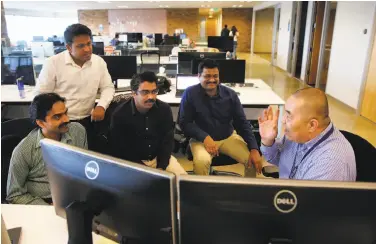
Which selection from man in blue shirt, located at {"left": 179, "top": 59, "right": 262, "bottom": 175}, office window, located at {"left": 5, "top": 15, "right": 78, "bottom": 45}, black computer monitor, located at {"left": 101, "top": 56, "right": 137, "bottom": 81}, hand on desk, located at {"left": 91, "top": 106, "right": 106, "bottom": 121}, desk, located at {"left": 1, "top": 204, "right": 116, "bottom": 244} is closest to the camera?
desk, located at {"left": 1, "top": 204, "right": 116, "bottom": 244}

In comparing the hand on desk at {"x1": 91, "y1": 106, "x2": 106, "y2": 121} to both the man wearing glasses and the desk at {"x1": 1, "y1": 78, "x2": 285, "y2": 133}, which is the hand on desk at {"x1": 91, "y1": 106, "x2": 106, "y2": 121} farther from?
the desk at {"x1": 1, "y1": 78, "x2": 285, "y2": 133}

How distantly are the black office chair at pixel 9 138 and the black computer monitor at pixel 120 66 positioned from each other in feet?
6.69

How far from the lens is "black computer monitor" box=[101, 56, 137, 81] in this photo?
12.9ft

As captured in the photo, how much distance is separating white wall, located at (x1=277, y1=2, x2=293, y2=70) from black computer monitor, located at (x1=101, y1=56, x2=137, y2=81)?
696 centimetres

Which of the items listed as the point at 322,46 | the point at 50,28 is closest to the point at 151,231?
the point at 322,46

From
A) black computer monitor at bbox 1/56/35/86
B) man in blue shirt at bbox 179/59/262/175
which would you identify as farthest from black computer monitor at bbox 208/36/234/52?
man in blue shirt at bbox 179/59/262/175

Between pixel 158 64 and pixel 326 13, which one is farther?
pixel 326 13

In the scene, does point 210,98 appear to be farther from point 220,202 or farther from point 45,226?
point 220,202

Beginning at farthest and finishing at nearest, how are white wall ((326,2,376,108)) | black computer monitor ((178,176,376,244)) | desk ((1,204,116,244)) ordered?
1. white wall ((326,2,376,108))
2. desk ((1,204,116,244))
3. black computer monitor ((178,176,376,244))

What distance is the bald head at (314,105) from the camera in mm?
1317

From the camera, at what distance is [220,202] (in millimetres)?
763

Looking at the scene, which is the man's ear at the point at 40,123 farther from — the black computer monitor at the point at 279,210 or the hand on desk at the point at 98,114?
the black computer monitor at the point at 279,210

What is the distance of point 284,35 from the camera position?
1007cm

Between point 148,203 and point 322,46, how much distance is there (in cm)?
700
